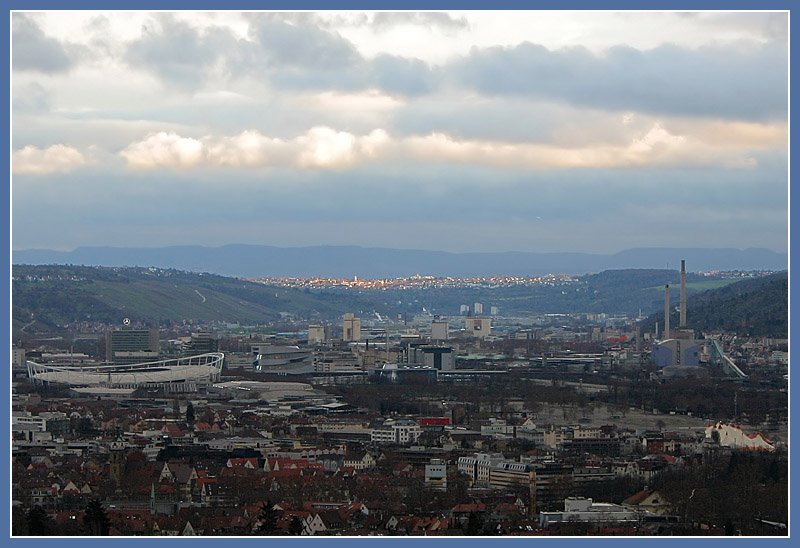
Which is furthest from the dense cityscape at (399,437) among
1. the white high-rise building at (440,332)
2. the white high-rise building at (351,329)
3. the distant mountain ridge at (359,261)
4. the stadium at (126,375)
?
the distant mountain ridge at (359,261)

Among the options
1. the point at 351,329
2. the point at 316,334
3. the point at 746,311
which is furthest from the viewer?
the point at 351,329

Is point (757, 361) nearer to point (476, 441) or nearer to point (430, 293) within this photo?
point (476, 441)

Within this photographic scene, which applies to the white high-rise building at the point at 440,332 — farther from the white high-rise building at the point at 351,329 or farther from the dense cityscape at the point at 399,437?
the dense cityscape at the point at 399,437

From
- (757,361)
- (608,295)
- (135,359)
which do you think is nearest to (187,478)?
(757,361)

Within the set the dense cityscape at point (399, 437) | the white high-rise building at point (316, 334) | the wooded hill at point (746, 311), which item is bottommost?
the dense cityscape at point (399, 437)

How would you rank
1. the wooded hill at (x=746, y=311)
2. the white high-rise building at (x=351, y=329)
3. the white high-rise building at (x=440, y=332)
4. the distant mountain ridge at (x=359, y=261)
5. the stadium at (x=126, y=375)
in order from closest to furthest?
the stadium at (x=126, y=375)
the wooded hill at (x=746, y=311)
the white high-rise building at (x=440, y=332)
the white high-rise building at (x=351, y=329)
the distant mountain ridge at (x=359, y=261)

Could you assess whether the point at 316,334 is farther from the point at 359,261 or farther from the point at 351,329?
the point at 359,261

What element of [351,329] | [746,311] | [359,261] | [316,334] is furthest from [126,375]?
[359,261]
